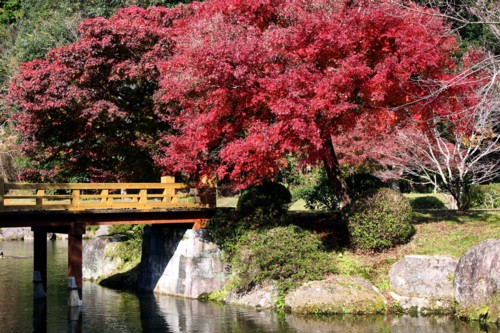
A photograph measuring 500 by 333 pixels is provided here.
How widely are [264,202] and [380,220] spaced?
3.76 metres

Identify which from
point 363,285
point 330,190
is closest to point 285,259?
point 363,285

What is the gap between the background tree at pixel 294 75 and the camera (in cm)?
2020

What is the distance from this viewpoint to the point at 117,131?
26484mm

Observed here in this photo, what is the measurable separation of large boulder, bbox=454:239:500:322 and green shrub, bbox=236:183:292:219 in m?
6.25

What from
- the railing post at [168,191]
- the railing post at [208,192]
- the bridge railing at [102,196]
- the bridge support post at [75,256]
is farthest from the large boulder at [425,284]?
the bridge support post at [75,256]

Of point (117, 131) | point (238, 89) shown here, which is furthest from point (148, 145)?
point (238, 89)

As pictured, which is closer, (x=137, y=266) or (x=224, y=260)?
(x=224, y=260)

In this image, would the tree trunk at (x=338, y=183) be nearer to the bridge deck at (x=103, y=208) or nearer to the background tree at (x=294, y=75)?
the background tree at (x=294, y=75)

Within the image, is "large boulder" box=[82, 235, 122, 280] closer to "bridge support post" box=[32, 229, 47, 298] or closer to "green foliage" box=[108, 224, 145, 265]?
"green foliage" box=[108, 224, 145, 265]

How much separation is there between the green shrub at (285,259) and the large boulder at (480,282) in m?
3.82

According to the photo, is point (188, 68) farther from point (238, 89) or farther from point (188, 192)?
point (188, 192)

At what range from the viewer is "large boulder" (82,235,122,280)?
28.4 meters

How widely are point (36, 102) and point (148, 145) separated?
4208 millimetres

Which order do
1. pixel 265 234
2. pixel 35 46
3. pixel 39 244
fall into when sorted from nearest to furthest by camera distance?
pixel 265 234, pixel 39 244, pixel 35 46
